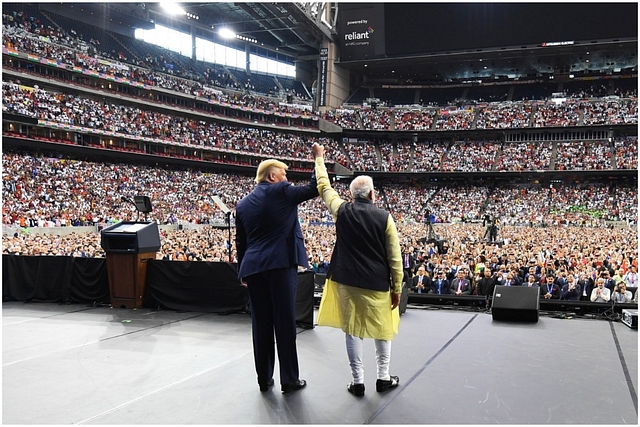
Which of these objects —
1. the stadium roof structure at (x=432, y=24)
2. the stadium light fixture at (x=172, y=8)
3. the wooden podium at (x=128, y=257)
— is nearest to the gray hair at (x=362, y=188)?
the wooden podium at (x=128, y=257)

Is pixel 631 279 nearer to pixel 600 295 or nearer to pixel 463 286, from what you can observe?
pixel 600 295

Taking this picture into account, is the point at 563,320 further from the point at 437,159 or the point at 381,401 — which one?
the point at 437,159

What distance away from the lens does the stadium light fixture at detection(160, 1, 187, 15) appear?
44.8 m

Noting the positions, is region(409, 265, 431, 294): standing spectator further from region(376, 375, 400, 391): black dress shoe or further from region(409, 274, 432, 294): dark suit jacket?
region(376, 375, 400, 391): black dress shoe

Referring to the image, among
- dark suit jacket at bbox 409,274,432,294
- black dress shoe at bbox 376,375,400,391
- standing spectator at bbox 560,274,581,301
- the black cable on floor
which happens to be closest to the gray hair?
black dress shoe at bbox 376,375,400,391

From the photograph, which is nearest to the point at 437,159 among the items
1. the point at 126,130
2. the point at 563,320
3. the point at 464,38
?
the point at 464,38

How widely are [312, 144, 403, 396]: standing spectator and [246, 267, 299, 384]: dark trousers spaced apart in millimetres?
360

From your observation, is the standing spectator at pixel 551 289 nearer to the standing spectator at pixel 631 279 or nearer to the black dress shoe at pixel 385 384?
the standing spectator at pixel 631 279

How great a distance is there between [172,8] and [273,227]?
47.5m

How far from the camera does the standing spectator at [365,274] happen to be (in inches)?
143

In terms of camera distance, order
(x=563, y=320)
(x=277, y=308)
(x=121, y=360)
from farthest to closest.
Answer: (x=563, y=320), (x=121, y=360), (x=277, y=308)

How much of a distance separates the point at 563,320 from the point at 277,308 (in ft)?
14.1

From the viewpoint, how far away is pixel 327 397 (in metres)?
3.53

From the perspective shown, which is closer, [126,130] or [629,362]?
[629,362]
